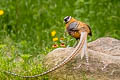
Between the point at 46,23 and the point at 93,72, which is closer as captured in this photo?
the point at 93,72

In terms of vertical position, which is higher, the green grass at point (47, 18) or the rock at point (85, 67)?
the green grass at point (47, 18)

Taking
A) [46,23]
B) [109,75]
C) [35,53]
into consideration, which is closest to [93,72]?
[109,75]

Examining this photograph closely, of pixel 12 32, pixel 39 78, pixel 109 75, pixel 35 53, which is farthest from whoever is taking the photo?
pixel 12 32

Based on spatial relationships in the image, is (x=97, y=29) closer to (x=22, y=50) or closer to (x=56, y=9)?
(x=56, y=9)

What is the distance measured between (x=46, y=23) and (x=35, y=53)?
168 centimetres

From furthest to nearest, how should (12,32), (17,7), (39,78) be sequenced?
(17,7) → (12,32) → (39,78)

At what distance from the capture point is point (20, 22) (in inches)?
341

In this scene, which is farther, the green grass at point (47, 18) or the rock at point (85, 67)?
the green grass at point (47, 18)

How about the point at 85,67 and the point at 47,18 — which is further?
the point at 47,18

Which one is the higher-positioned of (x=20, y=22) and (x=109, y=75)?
(x=20, y=22)

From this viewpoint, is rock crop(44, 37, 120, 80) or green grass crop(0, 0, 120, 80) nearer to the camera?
rock crop(44, 37, 120, 80)

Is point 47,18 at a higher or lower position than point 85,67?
higher

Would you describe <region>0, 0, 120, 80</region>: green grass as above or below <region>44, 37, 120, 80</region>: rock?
above

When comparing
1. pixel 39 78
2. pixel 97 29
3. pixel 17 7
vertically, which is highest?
pixel 17 7
